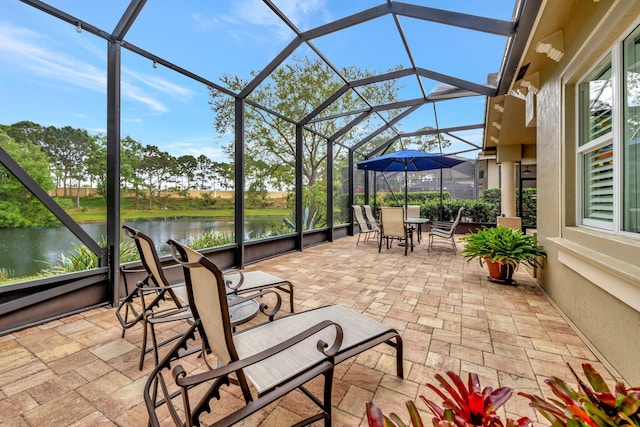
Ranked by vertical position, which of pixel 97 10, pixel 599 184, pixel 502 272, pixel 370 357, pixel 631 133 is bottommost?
pixel 370 357

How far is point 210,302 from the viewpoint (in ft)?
4.23

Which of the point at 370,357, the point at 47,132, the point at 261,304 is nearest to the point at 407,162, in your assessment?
the point at 370,357

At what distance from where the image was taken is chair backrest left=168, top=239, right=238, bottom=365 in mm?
1185

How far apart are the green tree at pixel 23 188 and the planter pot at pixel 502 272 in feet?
17.8

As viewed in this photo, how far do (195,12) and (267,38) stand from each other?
98 cm

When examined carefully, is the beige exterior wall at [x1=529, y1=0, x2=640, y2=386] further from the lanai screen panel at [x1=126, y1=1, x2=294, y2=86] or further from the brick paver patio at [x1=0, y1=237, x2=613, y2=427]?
the lanai screen panel at [x1=126, y1=1, x2=294, y2=86]

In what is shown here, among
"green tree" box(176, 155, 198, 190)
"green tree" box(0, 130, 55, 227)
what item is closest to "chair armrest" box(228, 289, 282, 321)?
"green tree" box(0, 130, 55, 227)

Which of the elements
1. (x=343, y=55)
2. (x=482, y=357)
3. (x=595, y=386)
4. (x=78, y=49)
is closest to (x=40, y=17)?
(x=78, y=49)

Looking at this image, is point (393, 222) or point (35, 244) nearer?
point (35, 244)

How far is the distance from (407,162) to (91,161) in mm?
6115

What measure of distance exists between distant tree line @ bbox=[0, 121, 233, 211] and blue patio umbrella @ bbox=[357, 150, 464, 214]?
4266 millimetres

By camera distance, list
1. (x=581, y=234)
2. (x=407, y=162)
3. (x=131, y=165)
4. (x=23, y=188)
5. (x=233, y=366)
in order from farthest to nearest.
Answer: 1. (x=407, y=162)
2. (x=131, y=165)
3. (x=23, y=188)
4. (x=581, y=234)
5. (x=233, y=366)

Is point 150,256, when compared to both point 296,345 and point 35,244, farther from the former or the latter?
point 35,244

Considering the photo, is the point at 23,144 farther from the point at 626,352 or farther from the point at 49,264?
the point at 626,352
